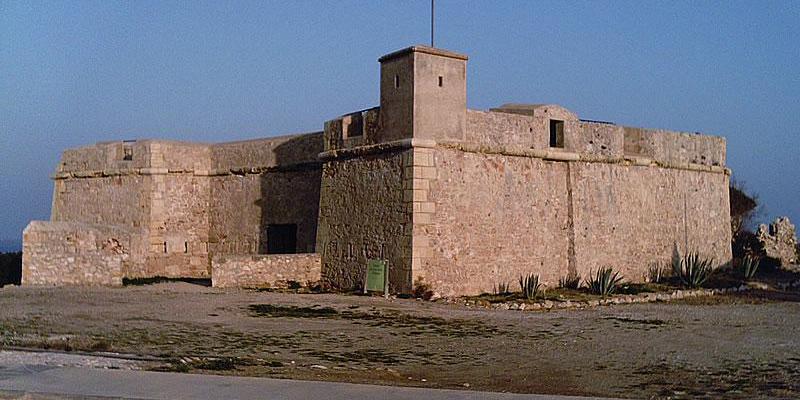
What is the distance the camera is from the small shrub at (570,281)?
16.0 m

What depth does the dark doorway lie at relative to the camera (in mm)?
19172

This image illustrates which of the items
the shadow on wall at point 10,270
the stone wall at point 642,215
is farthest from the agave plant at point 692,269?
the shadow on wall at point 10,270

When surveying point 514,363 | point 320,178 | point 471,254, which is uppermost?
point 320,178

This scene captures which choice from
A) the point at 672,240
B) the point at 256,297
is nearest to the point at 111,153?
the point at 256,297

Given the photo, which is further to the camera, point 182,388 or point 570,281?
point 570,281

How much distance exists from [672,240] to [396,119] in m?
7.95

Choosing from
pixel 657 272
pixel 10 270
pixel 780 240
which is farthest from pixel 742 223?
pixel 10 270

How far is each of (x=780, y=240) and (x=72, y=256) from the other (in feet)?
63.2

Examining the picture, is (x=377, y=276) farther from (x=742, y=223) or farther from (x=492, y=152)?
(x=742, y=223)

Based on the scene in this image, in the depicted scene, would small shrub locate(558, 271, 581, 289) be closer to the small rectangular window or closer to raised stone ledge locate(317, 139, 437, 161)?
the small rectangular window

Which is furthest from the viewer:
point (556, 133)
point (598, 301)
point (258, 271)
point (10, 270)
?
point (10, 270)

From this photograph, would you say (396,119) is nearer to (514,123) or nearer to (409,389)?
(514,123)

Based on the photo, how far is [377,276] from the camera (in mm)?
14383

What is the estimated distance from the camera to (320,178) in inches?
715
